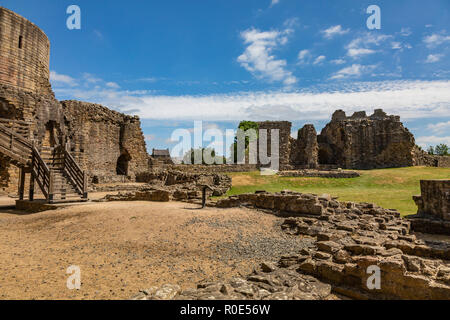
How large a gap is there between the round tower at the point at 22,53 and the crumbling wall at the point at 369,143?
135 feet

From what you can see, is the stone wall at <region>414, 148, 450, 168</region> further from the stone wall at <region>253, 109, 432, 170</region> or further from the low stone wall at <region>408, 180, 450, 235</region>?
the low stone wall at <region>408, 180, 450, 235</region>

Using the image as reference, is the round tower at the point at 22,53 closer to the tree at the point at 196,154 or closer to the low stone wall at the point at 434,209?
the low stone wall at the point at 434,209

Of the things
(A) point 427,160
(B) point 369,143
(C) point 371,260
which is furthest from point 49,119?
(A) point 427,160

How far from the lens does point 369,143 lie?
41375mm

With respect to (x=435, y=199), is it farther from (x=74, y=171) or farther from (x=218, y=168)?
(x=218, y=168)

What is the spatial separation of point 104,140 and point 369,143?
123ft

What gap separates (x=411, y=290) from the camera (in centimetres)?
481

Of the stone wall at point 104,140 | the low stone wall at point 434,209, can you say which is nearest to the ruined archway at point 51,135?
the stone wall at point 104,140

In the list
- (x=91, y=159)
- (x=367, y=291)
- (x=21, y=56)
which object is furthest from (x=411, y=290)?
(x=21, y=56)

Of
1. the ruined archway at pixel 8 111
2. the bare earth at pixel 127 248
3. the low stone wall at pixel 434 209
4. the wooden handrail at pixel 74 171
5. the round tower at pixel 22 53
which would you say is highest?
the round tower at pixel 22 53

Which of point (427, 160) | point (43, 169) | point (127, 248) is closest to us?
point (127, 248)

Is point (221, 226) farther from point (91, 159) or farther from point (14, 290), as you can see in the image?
point (91, 159)

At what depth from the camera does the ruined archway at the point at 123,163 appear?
111 feet

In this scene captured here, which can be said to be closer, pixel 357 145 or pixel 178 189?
pixel 178 189
